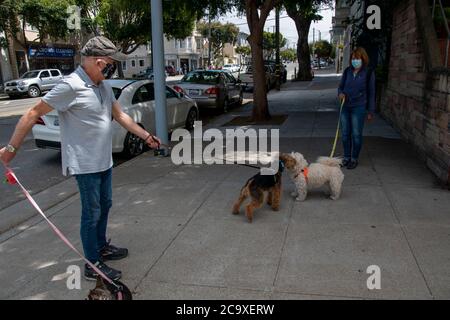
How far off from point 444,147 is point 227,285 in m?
4.15

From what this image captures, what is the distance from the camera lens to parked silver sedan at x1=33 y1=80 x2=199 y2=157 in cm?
765

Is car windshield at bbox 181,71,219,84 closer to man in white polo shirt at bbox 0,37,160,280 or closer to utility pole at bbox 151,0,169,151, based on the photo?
utility pole at bbox 151,0,169,151

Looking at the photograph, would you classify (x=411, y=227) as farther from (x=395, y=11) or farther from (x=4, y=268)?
(x=395, y=11)

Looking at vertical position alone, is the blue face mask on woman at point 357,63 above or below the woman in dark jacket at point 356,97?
above

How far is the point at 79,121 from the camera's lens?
312cm

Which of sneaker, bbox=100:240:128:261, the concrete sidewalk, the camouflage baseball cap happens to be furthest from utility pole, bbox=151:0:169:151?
the camouflage baseball cap

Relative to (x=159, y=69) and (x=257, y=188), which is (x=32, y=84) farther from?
(x=257, y=188)

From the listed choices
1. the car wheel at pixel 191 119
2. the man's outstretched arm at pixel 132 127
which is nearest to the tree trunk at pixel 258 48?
the car wheel at pixel 191 119

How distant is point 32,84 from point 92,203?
25235 mm

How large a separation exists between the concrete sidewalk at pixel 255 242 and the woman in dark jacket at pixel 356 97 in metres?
0.54

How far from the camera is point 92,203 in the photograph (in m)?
3.28

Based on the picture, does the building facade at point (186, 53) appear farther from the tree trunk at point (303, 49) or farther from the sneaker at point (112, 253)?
the sneaker at point (112, 253)

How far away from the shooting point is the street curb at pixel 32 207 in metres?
4.98
